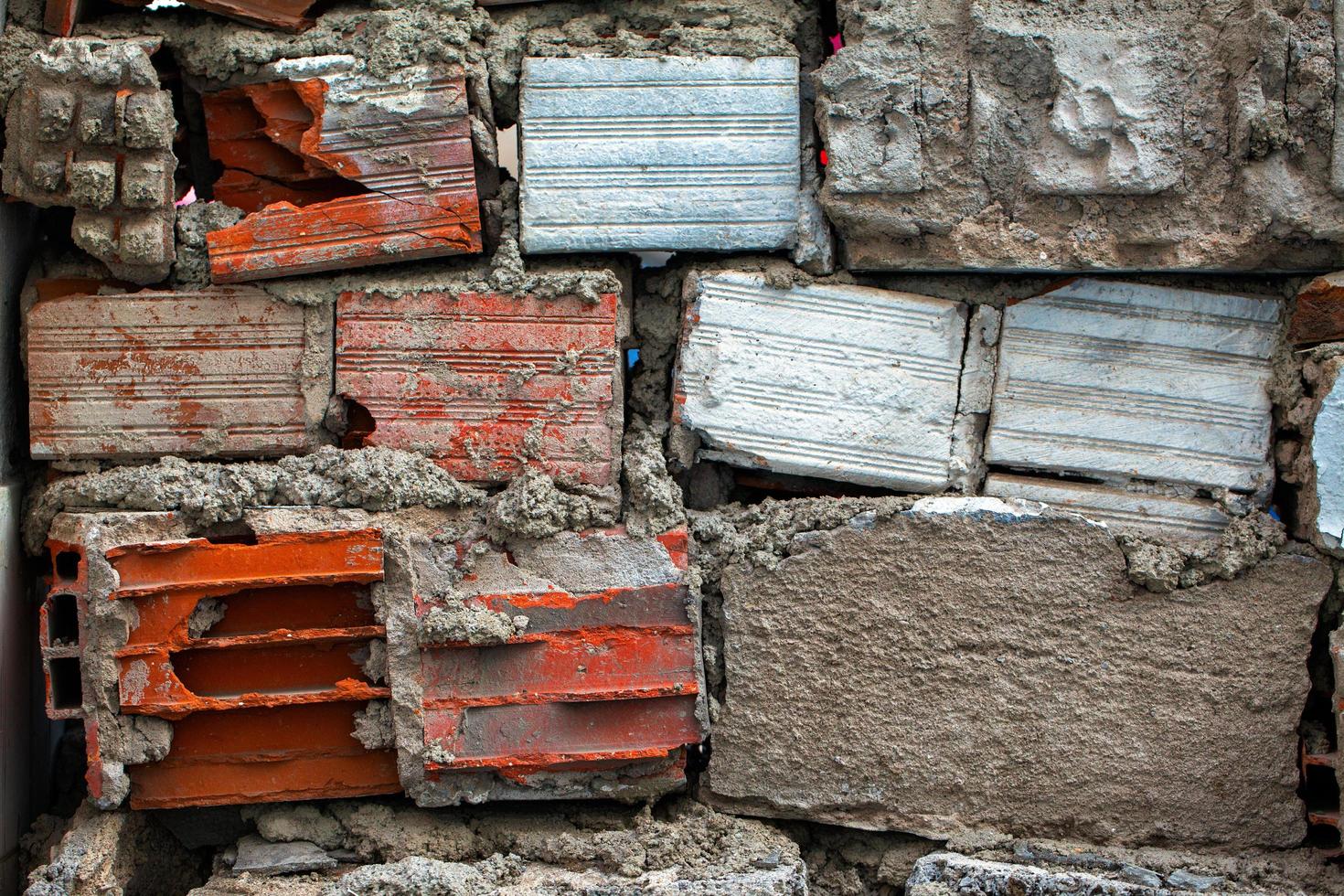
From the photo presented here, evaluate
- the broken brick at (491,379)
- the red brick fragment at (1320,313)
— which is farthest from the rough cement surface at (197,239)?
the red brick fragment at (1320,313)

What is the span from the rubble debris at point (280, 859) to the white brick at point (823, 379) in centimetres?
106

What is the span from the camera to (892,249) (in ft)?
7.59

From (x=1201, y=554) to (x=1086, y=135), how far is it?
785 mm

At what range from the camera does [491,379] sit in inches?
91.4

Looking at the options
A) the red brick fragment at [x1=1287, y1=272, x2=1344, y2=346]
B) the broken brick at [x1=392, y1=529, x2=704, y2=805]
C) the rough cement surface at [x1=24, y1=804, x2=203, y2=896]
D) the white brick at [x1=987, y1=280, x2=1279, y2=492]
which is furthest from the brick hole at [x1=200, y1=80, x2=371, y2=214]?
the red brick fragment at [x1=1287, y1=272, x2=1344, y2=346]

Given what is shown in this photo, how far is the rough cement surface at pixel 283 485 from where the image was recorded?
7.47 feet

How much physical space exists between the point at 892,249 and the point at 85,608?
159cm

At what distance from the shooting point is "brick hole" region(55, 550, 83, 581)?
2.30m

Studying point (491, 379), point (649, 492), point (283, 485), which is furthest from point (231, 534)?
point (649, 492)

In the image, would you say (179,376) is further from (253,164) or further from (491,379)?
(491,379)

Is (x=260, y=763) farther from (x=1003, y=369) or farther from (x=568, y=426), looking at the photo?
(x=1003, y=369)

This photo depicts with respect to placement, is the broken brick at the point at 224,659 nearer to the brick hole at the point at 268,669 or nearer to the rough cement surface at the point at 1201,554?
the brick hole at the point at 268,669

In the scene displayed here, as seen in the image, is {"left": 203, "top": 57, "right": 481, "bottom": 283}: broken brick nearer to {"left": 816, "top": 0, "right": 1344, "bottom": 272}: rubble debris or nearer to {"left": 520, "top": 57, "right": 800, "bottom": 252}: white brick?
{"left": 520, "top": 57, "right": 800, "bottom": 252}: white brick

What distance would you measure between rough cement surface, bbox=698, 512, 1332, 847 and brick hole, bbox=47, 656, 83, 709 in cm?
119
